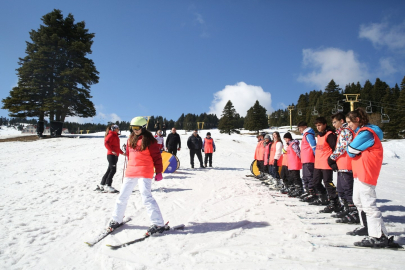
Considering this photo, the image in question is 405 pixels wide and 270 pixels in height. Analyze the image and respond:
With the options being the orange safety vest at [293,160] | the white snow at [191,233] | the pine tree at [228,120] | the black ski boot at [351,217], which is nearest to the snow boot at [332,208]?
the white snow at [191,233]

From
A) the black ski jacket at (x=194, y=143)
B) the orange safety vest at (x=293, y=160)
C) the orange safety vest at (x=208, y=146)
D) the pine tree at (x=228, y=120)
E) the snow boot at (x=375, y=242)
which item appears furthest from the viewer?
the pine tree at (x=228, y=120)

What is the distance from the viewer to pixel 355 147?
3369 mm

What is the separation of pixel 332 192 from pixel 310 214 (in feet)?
2.45

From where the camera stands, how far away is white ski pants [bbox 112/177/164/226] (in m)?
3.74

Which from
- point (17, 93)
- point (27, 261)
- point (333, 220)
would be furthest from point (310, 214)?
point (17, 93)

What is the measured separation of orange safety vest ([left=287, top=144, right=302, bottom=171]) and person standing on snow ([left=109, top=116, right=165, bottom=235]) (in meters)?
4.03

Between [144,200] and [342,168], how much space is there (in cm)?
378

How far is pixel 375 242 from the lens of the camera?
3.14 metres

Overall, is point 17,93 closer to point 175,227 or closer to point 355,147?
point 175,227

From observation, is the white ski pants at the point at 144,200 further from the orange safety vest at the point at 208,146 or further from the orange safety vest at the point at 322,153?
the orange safety vest at the point at 208,146

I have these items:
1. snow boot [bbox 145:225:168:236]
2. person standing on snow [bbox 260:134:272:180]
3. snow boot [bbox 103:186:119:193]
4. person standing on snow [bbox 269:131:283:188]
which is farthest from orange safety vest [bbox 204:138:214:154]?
snow boot [bbox 145:225:168:236]

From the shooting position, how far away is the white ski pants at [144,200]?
12.3 ft

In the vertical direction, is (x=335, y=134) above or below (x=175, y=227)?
above

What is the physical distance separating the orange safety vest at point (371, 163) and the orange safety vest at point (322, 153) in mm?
1485
